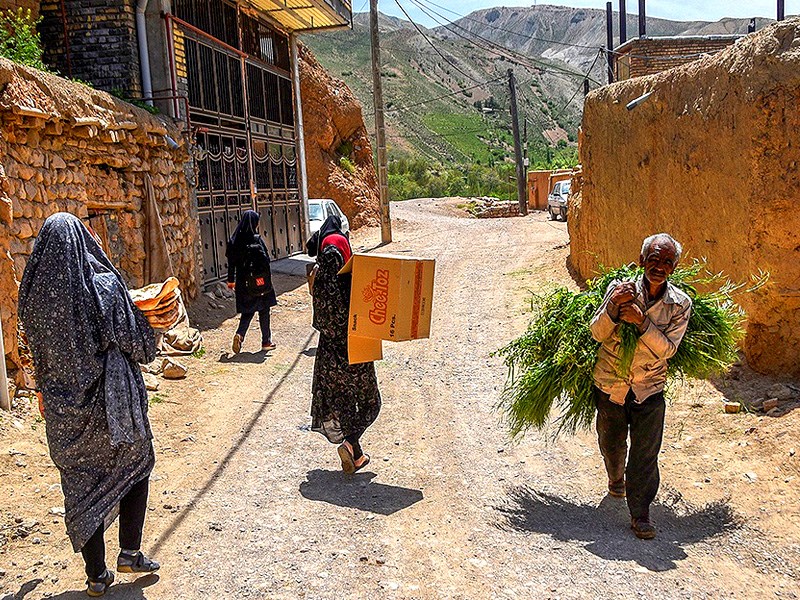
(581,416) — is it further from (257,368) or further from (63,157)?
(63,157)

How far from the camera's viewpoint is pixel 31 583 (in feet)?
12.3

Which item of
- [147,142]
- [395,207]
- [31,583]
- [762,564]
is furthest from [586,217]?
[395,207]

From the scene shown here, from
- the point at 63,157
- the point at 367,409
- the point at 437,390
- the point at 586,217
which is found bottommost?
the point at 437,390

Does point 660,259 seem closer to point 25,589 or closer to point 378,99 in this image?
point 25,589

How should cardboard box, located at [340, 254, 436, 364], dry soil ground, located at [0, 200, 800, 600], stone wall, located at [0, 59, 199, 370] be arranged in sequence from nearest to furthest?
dry soil ground, located at [0, 200, 800, 600] → cardboard box, located at [340, 254, 436, 364] → stone wall, located at [0, 59, 199, 370]

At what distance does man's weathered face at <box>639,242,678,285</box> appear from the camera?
148 inches

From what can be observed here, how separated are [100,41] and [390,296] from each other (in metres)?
7.66

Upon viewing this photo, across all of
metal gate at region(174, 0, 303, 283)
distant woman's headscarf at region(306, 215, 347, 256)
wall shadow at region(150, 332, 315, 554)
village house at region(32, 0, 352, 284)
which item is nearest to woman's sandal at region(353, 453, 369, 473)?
wall shadow at region(150, 332, 315, 554)

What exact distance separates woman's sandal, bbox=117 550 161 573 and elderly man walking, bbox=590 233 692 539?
2453 mm

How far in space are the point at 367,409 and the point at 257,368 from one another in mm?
3664

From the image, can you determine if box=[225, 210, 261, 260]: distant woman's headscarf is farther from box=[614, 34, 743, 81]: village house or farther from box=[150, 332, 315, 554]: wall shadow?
box=[614, 34, 743, 81]: village house

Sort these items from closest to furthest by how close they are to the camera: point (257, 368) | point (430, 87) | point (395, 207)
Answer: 1. point (257, 368)
2. point (395, 207)
3. point (430, 87)

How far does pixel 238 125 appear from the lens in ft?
45.1

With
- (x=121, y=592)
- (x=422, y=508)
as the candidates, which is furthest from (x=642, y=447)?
(x=121, y=592)
